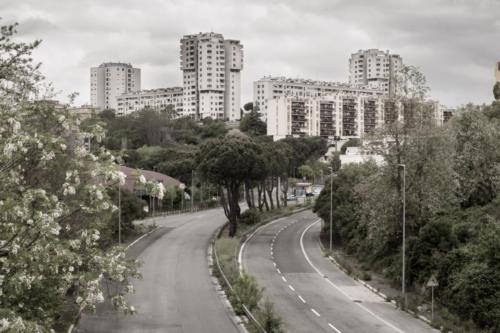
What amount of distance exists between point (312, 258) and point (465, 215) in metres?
13.4

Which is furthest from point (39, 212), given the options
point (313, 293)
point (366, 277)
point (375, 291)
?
point (366, 277)

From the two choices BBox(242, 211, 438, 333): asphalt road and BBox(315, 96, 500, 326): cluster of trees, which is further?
BBox(315, 96, 500, 326): cluster of trees

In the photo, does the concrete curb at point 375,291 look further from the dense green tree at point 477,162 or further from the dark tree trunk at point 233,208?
the dense green tree at point 477,162

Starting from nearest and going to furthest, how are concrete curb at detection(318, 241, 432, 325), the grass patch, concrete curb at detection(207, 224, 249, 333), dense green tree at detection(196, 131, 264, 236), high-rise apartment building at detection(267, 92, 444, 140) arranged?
1. the grass patch
2. concrete curb at detection(207, 224, 249, 333)
3. concrete curb at detection(318, 241, 432, 325)
4. dense green tree at detection(196, 131, 264, 236)
5. high-rise apartment building at detection(267, 92, 444, 140)

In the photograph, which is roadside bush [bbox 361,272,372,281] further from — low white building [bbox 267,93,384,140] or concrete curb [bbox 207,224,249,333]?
low white building [bbox 267,93,384,140]

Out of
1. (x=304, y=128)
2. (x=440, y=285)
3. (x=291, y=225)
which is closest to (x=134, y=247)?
(x=291, y=225)

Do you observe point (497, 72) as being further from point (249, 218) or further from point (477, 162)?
point (477, 162)

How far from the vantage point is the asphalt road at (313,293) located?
28.4 m

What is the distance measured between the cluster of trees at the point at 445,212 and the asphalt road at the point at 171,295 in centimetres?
1018

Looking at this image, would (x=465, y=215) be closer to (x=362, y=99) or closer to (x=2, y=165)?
(x=2, y=165)

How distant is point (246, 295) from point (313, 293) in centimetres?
655

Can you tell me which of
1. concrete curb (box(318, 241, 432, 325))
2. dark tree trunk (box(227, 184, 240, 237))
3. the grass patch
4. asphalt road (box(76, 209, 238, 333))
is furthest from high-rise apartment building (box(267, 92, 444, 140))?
concrete curb (box(318, 241, 432, 325))

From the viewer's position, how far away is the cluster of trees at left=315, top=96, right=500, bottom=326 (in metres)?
28.6

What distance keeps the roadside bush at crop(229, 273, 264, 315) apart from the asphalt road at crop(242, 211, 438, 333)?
1511mm
